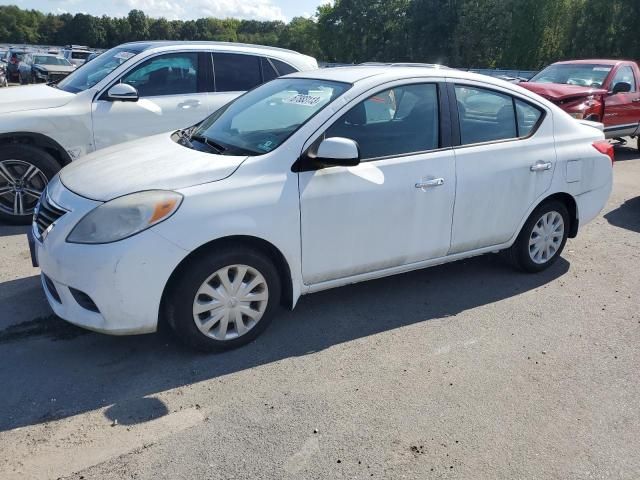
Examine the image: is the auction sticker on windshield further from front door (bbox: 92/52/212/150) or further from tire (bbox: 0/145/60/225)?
tire (bbox: 0/145/60/225)

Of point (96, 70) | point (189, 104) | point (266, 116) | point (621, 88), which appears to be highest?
point (96, 70)

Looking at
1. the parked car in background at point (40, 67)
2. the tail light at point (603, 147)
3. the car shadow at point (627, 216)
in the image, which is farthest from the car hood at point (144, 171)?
the parked car in background at point (40, 67)

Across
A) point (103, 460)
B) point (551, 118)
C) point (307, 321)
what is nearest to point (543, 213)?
point (551, 118)

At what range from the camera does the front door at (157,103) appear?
248 inches

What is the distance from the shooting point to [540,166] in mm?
4785

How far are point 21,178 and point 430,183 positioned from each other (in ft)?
13.8

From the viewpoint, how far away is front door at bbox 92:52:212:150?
630 centimetres

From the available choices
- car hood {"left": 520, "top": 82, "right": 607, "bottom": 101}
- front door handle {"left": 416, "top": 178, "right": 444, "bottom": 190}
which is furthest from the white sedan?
car hood {"left": 520, "top": 82, "right": 607, "bottom": 101}

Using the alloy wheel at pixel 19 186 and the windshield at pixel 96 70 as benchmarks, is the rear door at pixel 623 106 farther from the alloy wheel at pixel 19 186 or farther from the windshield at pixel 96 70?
the alloy wheel at pixel 19 186

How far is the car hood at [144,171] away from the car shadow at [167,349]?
0.99 meters

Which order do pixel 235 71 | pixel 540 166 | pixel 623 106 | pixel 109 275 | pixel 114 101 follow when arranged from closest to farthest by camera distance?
pixel 109 275 < pixel 540 166 < pixel 114 101 < pixel 235 71 < pixel 623 106

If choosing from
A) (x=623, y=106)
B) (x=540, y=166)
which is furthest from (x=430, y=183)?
(x=623, y=106)

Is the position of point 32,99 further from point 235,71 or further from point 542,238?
point 542,238

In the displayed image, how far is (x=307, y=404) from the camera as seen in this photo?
320cm
